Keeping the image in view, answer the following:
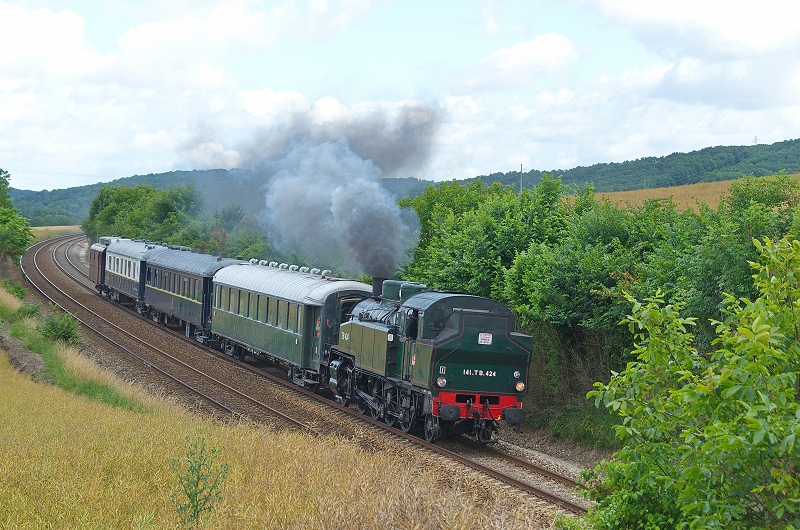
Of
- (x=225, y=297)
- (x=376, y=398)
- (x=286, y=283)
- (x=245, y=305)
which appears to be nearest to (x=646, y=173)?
(x=225, y=297)

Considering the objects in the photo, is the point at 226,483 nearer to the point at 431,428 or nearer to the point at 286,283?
the point at 431,428

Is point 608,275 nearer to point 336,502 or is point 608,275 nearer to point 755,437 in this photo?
point 336,502

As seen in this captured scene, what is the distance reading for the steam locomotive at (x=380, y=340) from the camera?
14109mm

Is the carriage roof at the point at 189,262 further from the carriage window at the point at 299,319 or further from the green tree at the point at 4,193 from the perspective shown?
the green tree at the point at 4,193

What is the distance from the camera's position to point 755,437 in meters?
4.66

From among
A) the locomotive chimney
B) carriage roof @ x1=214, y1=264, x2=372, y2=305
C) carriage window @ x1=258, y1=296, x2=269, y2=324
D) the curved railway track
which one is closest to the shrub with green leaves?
the curved railway track

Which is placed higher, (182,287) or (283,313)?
(283,313)

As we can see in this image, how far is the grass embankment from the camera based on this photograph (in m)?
7.00

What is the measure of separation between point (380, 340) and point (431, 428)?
2.13 metres

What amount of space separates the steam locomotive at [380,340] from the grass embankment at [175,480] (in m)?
1.85

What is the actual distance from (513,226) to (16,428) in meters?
12.7

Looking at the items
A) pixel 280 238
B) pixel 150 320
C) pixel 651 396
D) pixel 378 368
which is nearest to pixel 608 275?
pixel 378 368

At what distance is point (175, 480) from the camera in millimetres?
8883

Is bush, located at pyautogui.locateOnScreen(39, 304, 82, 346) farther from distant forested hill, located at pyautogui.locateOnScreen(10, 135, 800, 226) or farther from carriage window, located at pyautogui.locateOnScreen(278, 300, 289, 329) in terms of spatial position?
distant forested hill, located at pyautogui.locateOnScreen(10, 135, 800, 226)
